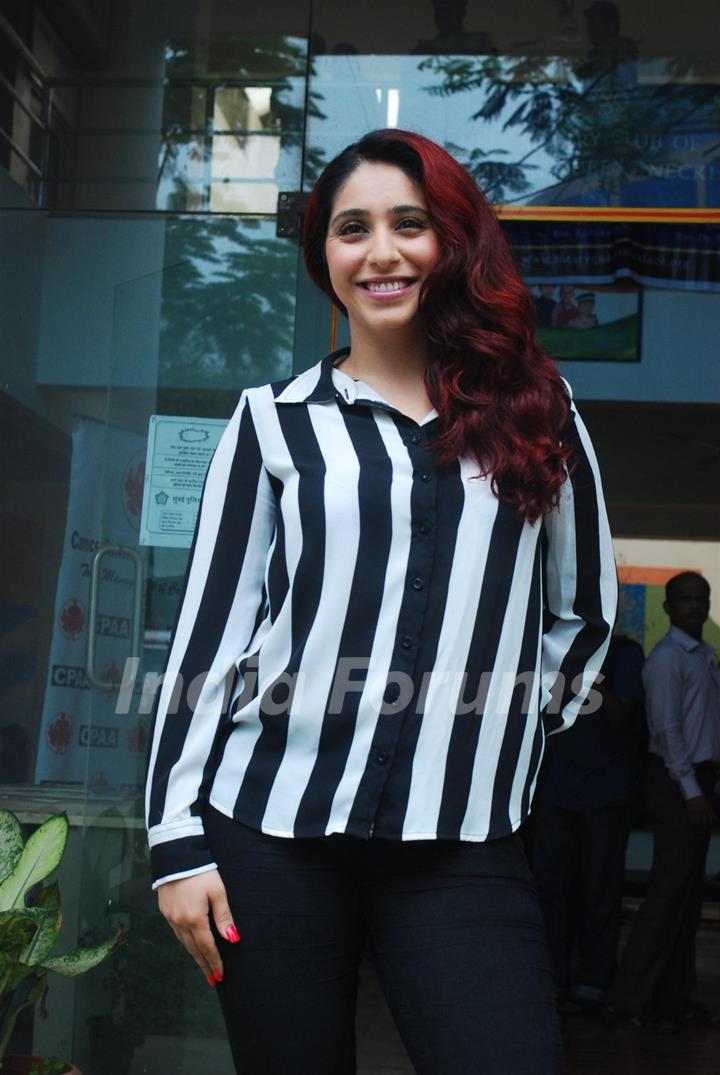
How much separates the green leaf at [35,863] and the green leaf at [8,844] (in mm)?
74

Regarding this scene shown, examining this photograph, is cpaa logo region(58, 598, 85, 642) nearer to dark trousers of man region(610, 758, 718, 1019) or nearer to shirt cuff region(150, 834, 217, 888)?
shirt cuff region(150, 834, 217, 888)

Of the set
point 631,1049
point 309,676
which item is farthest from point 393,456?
point 631,1049

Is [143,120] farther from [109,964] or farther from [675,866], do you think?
[675,866]

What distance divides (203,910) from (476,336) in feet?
2.35

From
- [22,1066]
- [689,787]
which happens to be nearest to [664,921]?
[689,787]

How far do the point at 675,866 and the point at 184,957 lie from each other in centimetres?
262

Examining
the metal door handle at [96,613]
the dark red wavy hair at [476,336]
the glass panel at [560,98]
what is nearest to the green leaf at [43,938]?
the metal door handle at [96,613]

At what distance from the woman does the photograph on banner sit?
13.4 feet

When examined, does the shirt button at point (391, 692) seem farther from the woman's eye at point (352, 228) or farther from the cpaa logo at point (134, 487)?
the cpaa logo at point (134, 487)

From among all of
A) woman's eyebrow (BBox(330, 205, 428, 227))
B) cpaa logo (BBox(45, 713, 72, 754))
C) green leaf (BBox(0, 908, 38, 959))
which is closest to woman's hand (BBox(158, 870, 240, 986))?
woman's eyebrow (BBox(330, 205, 428, 227))

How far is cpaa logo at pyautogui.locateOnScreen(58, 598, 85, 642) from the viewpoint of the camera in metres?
3.38

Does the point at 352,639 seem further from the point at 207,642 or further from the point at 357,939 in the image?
the point at 357,939

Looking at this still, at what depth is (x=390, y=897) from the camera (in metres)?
1.52

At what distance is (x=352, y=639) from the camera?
1562 mm
